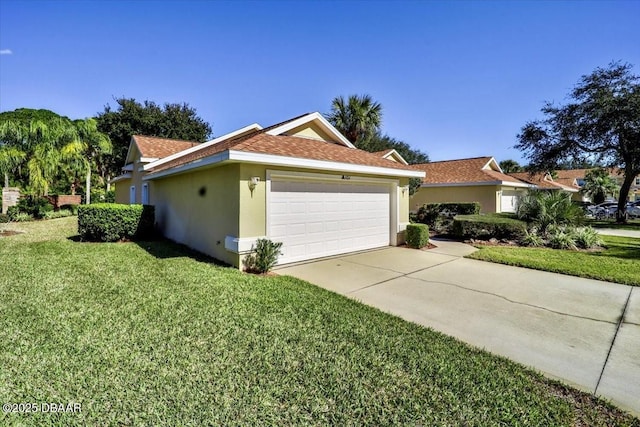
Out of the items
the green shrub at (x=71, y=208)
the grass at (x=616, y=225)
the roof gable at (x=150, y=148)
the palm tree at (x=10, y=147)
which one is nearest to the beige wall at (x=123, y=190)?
the roof gable at (x=150, y=148)

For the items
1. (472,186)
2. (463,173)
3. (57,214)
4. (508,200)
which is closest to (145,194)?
(57,214)

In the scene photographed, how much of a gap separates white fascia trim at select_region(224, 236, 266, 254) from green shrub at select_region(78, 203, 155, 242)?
6.06 meters

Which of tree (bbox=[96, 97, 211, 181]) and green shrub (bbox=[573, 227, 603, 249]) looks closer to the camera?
green shrub (bbox=[573, 227, 603, 249])

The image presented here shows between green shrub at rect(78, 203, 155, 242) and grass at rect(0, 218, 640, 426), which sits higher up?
green shrub at rect(78, 203, 155, 242)

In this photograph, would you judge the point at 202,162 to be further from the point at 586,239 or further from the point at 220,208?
the point at 586,239

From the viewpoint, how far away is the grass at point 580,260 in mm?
7312

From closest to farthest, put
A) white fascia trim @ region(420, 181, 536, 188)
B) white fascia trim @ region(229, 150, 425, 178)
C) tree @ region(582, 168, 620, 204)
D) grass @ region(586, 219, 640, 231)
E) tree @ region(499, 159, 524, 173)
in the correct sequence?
white fascia trim @ region(229, 150, 425, 178) < grass @ region(586, 219, 640, 231) < white fascia trim @ region(420, 181, 536, 188) < tree @ region(582, 168, 620, 204) < tree @ region(499, 159, 524, 173)

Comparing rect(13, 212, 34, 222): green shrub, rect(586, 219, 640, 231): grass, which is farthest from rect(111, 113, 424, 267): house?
rect(586, 219, 640, 231): grass

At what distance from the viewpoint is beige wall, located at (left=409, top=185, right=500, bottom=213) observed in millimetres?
20906

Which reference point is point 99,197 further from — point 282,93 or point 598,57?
point 598,57

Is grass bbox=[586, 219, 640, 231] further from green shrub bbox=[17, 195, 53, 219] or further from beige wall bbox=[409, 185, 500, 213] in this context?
green shrub bbox=[17, 195, 53, 219]

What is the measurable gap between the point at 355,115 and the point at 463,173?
9.21m

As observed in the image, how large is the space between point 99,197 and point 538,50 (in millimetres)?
31432

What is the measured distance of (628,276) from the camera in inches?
280
